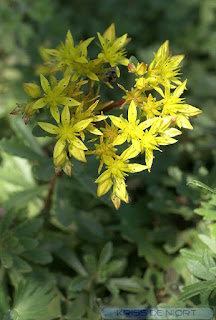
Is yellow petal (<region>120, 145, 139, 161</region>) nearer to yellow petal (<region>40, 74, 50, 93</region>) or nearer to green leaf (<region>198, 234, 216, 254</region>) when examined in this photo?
yellow petal (<region>40, 74, 50, 93</region>)

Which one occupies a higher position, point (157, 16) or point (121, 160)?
point (157, 16)

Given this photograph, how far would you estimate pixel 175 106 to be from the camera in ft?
5.62

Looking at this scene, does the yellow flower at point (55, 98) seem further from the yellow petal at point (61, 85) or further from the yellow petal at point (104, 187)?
the yellow petal at point (104, 187)

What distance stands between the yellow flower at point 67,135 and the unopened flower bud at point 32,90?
136mm

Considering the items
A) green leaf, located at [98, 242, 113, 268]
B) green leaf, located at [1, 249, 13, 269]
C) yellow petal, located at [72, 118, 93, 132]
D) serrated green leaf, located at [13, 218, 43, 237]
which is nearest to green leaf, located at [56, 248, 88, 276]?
green leaf, located at [98, 242, 113, 268]

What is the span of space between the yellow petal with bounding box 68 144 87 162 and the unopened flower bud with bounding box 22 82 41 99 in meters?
0.27

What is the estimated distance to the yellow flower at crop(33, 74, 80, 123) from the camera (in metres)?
1.63

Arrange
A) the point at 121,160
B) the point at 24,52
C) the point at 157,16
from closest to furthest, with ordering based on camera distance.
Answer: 1. the point at 121,160
2. the point at 24,52
3. the point at 157,16

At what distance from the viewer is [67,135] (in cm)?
164

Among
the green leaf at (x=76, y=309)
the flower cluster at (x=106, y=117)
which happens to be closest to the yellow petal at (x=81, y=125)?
the flower cluster at (x=106, y=117)

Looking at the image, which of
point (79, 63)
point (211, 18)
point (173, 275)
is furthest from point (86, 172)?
point (211, 18)

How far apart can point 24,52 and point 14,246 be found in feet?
6.54

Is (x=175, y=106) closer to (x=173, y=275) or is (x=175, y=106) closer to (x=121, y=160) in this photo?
(x=121, y=160)

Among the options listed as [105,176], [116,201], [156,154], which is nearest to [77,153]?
[105,176]
